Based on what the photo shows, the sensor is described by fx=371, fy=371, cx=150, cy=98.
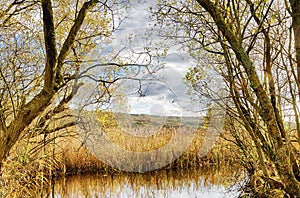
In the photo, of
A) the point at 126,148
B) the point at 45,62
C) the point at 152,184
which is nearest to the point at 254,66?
the point at 45,62

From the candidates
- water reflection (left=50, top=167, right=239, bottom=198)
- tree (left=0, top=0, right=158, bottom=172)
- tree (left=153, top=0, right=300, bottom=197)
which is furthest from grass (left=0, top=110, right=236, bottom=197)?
tree (left=153, top=0, right=300, bottom=197)

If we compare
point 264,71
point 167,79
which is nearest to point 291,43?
point 264,71

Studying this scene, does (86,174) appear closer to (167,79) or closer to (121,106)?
(121,106)

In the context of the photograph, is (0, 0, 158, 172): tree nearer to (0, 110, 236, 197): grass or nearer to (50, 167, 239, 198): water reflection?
(0, 110, 236, 197): grass

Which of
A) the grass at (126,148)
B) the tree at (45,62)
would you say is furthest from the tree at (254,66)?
the grass at (126,148)

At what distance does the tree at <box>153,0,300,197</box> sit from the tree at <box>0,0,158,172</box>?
3.00 ft

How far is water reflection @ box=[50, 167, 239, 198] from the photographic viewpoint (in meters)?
6.86

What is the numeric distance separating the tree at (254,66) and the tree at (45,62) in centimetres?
91

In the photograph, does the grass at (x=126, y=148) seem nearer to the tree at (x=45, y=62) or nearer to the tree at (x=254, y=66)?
the tree at (x=45, y=62)

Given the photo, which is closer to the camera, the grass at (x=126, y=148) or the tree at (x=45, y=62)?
the tree at (x=45, y=62)

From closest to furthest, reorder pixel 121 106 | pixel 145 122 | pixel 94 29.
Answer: pixel 94 29 < pixel 121 106 < pixel 145 122

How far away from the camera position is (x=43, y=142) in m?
6.41

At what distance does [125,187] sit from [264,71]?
4056mm

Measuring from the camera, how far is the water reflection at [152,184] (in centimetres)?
686
